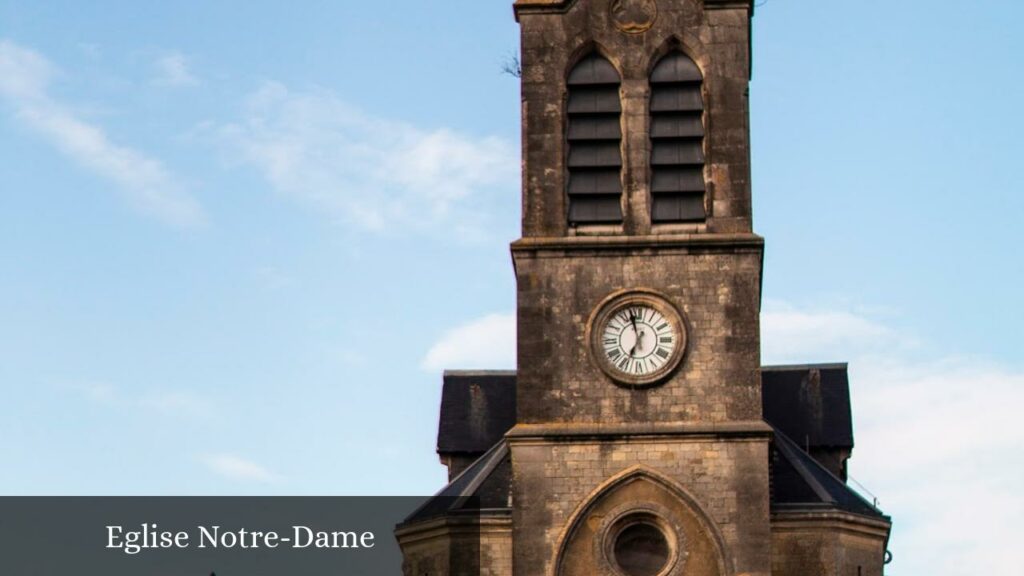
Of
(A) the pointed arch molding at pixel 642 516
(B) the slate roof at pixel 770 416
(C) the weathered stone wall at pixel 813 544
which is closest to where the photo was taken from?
(A) the pointed arch molding at pixel 642 516

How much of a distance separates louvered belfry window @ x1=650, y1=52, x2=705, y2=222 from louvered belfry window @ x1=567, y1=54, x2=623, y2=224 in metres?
0.62

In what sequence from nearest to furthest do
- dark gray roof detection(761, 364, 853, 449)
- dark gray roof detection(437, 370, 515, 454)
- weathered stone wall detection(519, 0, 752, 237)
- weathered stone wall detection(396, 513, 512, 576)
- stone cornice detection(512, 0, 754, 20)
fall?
weathered stone wall detection(396, 513, 512, 576) → weathered stone wall detection(519, 0, 752, 237) → stone cornice detection(512, 0, 754, 20) → dark gray roof detection(761, 364, 853, 449) → dark gray roof detection(437, 370, 515, 454)

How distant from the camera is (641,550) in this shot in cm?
3928

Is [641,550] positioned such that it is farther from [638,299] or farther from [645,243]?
[645,243]

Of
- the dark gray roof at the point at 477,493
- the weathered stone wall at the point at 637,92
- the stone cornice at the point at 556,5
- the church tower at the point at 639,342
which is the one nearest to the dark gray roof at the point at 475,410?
the dark gray roof at the point at 477,493

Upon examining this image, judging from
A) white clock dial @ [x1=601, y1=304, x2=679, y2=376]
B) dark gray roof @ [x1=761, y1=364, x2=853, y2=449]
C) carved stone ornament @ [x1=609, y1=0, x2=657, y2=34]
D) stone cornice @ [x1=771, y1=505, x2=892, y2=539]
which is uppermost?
carved stone ornament @ [x1=609, y1=0, x2=657, y2=34]

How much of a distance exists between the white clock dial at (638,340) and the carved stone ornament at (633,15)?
489cm

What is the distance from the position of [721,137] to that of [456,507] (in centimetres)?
770

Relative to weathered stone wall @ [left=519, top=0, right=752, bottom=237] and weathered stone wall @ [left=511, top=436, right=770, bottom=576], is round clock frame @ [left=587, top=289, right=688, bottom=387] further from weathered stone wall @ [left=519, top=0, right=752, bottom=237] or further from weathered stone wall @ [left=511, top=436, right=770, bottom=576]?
weathered stone wall @ [left=519, top=0, right=752, bottom=237]

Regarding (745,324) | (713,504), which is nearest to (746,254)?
(745,324)

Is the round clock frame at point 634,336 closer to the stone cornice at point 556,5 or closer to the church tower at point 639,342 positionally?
the church tower at point 639,342

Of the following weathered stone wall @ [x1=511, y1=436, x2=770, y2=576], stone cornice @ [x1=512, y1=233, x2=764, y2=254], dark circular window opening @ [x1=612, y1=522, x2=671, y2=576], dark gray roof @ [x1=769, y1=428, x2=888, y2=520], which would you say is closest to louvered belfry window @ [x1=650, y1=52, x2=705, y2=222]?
stone cornice @ [x1=512, y1=233, x2=764, y2=254]

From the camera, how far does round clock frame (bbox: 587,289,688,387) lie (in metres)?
39.7

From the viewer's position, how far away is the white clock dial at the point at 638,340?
39.8 meters
